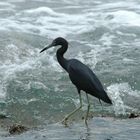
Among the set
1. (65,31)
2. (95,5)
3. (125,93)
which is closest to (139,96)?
(125,93)

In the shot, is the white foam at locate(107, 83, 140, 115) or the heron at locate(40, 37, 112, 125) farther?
the white foam at locate(107, 83, 140, 115)

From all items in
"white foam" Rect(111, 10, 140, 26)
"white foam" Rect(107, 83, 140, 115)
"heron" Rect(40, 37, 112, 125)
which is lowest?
"white foam" Rect(107, 83, 140, 115)

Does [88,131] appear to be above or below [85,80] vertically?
below

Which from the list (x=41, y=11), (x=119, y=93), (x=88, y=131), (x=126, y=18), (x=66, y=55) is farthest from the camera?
(x=41, y=11)

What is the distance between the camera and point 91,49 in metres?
13.6

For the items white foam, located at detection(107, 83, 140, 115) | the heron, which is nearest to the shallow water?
white foam, located at detection(107, 83, 140, 115)

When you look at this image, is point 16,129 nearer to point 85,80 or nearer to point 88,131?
point 88,131

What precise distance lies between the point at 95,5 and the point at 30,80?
339 inches

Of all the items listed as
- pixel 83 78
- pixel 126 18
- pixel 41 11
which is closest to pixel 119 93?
pixel 83 78

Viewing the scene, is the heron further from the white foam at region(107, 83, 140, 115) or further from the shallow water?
Answer: the white foam at region(107, 83, 140, 115)

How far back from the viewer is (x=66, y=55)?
516 inches

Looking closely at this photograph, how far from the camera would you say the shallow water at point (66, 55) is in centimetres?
991

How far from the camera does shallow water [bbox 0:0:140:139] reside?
991 cm

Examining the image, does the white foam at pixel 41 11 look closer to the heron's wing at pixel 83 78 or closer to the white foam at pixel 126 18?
the white foam at pixel 126 18
